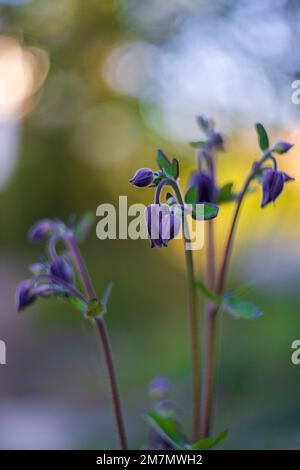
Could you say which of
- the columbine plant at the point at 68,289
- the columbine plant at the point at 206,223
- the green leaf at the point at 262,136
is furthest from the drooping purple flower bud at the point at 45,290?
the green leaf at the point at 262,136

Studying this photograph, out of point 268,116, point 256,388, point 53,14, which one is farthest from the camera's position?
point 53,14

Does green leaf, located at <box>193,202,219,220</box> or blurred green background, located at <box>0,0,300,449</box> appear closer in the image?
green leaf, located at <box>193,202,219,220</box>

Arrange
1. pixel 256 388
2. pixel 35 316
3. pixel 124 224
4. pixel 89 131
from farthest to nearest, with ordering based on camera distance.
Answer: pixel 89 131, pixel 35 316, pixel 256 388, pixel 124 224

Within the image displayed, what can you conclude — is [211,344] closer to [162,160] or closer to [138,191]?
[162,160]

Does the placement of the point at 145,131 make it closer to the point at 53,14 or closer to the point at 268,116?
the point at 53,14

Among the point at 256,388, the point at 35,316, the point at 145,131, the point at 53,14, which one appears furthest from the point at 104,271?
the point at 256,388

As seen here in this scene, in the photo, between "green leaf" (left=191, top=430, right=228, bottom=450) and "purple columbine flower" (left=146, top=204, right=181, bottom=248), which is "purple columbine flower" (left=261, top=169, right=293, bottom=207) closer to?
"purple columbine flower" (left=146, top=204, right=181, bottom=248)

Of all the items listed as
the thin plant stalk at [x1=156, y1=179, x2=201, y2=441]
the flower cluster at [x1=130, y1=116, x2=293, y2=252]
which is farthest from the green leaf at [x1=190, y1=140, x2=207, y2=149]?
the thin plant stalk at [x1=156, y1=179, x2=201, y2=441]

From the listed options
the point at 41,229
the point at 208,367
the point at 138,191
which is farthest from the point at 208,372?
the point at 138,191
